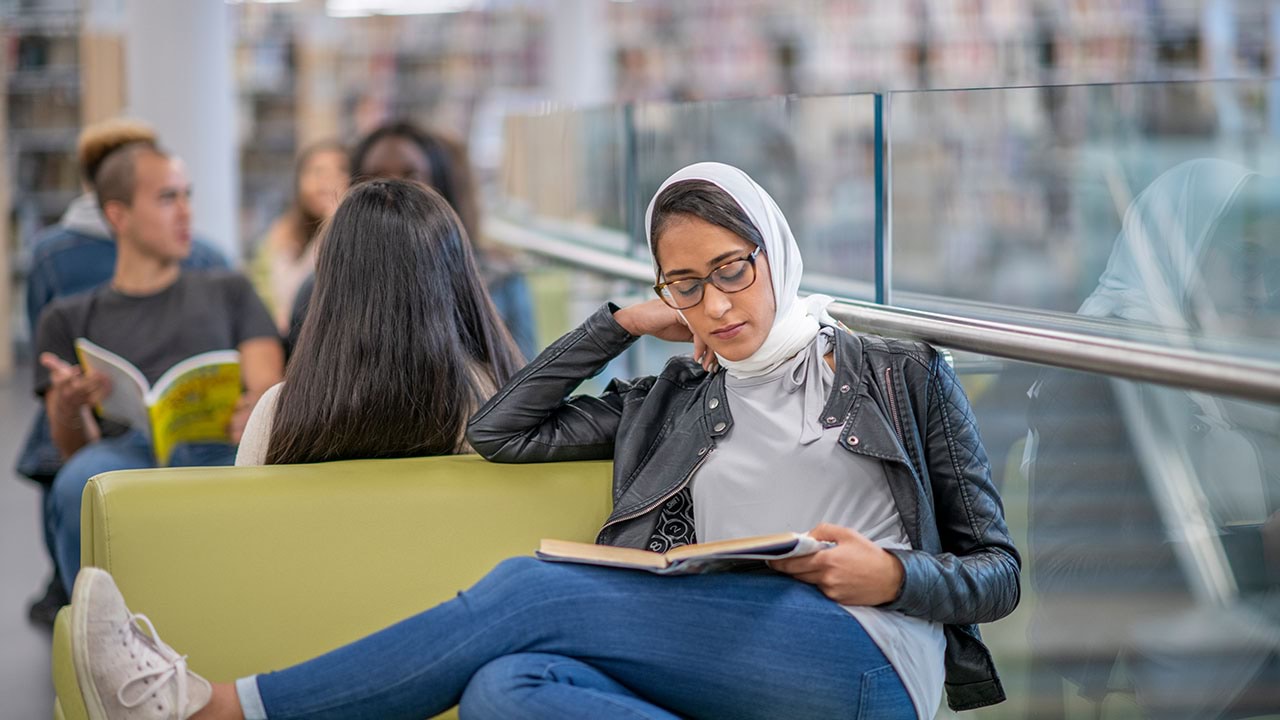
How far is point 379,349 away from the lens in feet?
7.02

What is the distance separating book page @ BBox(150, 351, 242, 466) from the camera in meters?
2.83

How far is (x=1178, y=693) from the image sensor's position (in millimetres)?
1829

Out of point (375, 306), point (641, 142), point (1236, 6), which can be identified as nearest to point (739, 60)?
point (1236, 6)

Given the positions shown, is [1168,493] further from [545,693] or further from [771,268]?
[545,693]

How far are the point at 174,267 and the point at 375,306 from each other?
1.64 metres

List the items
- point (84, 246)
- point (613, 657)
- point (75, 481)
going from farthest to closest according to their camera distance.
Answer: point (84, 246), point (75, 481), point (613, 657)

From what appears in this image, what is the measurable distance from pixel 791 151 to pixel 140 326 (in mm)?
2480

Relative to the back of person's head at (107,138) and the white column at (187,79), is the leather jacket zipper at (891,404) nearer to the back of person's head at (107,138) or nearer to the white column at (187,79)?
the back of person's head at (107,138)

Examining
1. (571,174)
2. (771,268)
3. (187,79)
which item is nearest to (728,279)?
(771,268)

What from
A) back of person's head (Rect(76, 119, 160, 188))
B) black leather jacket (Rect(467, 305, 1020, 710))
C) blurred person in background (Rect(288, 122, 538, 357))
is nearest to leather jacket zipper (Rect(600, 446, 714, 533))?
black leather jacket (Rect(467, 305, 1020, 710))

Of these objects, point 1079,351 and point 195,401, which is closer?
point 1079,351

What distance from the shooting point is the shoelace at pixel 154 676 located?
1720 mm

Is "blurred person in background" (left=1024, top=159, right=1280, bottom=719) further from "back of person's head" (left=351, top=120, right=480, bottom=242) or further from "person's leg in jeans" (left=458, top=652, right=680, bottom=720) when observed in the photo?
"back of person's head" (left=351, top=120, right=480, bottom=242)

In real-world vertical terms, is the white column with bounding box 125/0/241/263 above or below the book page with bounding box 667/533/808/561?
above
